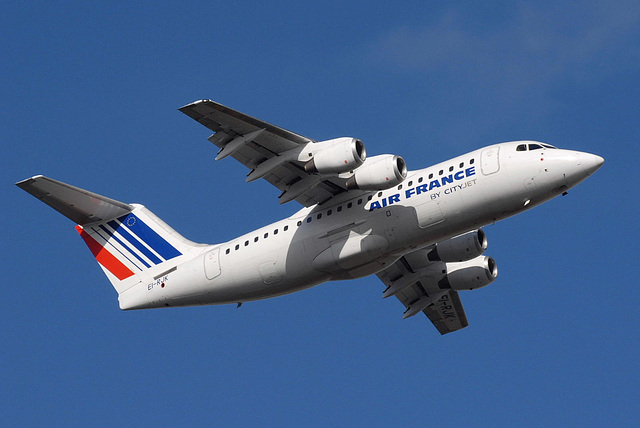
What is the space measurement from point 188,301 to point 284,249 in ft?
10.1

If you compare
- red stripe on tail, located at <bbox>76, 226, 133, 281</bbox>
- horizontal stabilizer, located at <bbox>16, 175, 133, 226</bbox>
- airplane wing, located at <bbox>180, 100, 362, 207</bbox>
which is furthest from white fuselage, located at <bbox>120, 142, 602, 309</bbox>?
horizontal stabilizer, located at <bbox>16, 175, 133, 226</bbox>

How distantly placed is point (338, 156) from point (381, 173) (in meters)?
1.03

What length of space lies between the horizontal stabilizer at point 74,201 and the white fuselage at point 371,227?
8.12ft

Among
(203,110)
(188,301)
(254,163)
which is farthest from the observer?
(188,301)

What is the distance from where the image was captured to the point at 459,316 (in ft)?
89.6

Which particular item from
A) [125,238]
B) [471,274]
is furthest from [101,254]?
[471,274]

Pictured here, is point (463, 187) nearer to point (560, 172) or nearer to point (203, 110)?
point (560, 172)

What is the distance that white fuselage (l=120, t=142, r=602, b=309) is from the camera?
20.3m

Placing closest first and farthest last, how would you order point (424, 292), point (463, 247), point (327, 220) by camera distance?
point (327, 220)
point (463, 247)
point (424, 292)

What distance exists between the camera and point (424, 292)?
1033 inches

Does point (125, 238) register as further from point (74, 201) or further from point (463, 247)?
point (463, 247)

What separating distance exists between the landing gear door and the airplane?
0.03 meters

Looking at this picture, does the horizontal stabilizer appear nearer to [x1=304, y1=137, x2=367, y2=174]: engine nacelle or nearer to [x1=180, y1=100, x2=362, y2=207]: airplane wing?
[x1=180, y1=100, x2=362, y2=207]: airplane wing

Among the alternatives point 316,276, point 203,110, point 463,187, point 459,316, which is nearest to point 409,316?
point 459,316
